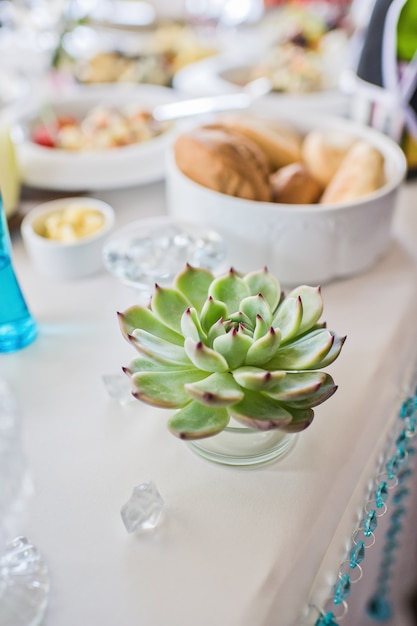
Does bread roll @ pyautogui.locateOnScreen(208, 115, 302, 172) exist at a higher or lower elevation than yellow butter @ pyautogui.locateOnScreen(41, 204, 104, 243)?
higher

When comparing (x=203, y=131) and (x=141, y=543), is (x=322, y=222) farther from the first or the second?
(x=141, y=543)

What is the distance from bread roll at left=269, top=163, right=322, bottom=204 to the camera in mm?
620

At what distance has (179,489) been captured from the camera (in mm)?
394

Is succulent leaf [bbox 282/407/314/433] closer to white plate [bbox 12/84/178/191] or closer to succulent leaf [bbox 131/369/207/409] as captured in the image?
succulent leaf [bbox 131/369/207/409]

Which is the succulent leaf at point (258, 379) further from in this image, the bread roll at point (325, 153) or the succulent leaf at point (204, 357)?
the bread roll at point (325, 153)

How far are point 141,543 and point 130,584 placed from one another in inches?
1.0

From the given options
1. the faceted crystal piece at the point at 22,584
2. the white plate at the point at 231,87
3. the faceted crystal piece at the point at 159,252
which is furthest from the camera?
the white plate at the point at 231,87

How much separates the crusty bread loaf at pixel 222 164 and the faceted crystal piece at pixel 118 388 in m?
0.21

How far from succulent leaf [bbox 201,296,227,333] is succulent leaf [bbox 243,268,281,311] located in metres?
0.04

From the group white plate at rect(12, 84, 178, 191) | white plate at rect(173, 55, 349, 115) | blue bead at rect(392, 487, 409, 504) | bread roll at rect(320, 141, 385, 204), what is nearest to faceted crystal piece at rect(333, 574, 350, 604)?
blue bead at rect(392, 487, 409, 504)

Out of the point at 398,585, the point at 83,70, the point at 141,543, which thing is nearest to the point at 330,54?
the point at 83,70

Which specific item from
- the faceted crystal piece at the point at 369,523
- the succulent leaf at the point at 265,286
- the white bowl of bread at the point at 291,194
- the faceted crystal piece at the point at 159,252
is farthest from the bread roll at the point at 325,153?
the faceted crystal piece at the point at 369,523

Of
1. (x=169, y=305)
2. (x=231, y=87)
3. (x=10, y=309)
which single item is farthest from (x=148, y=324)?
(x=231, y=87)

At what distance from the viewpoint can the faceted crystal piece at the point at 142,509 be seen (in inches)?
14.3
